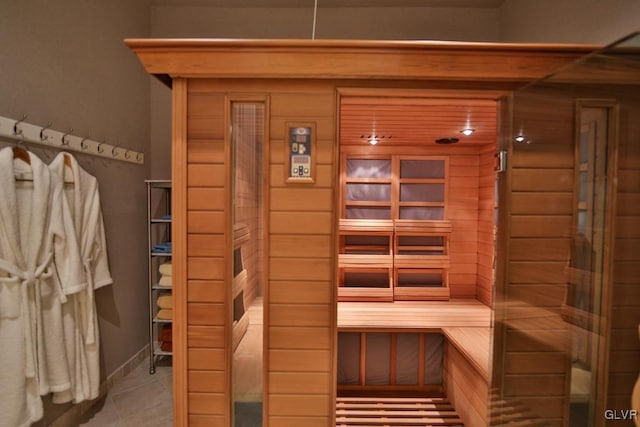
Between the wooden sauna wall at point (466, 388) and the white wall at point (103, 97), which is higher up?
the white wall at point (103, 97)

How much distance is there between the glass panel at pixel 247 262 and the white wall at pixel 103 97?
4.43 ft

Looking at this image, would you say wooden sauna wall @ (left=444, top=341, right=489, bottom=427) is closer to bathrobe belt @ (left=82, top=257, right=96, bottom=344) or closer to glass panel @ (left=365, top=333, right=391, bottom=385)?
glass panel @ (left=365, top=333, right=391, bottom=385)

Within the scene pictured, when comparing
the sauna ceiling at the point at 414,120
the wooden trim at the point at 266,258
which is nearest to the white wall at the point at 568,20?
the sauna ceiling at the point at 414,120

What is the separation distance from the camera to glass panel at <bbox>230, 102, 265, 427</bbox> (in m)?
1.48

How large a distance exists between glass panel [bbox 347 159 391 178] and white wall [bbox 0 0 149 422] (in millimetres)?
1963

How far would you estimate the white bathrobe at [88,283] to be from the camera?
1.89m

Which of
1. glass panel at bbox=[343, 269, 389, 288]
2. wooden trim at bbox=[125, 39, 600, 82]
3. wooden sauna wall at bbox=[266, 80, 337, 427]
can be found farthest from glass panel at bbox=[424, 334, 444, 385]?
wooden trim at bbox=[125, 39, 600, 82]

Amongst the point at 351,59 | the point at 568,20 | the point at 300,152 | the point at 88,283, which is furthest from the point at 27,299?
the point at 568,20

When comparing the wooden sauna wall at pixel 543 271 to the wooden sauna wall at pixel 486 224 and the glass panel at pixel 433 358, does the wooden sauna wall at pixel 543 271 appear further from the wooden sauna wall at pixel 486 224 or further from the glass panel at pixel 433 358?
the wooden sauna wall at pixel 486 224

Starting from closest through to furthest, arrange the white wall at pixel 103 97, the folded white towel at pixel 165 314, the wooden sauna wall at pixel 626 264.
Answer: the wooden sauna wall at pixel 626 264 < the white wall at pixel 103 97 < the folded white towel at pixel 165 314

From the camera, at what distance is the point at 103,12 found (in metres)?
2.35

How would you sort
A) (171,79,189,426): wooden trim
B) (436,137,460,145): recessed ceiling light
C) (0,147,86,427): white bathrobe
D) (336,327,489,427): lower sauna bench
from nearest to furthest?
(171,79,189,426): wooden trim
(0,147,86,427): white bathrobe
(336,327,489,427): lower sauna bench
(436,137,460,145): recessed ceiling light

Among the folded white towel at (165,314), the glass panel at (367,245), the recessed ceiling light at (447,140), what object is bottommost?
the folded white towel at (165,314)

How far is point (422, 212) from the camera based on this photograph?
10.3ft
